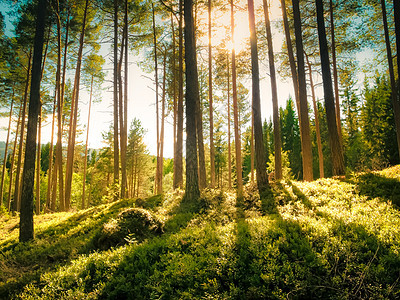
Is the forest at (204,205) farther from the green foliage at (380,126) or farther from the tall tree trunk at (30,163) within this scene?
the green foliage at (380,126)

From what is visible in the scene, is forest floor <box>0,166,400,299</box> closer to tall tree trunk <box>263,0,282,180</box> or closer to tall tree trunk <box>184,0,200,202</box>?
tall tree trunk <box>184,0,200,202</box>

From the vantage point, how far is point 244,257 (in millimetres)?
3732

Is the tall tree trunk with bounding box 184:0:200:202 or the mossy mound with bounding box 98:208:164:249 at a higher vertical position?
the tall tree trunk with bounding box 184:0:200:202

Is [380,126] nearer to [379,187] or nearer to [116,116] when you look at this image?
[379,187]

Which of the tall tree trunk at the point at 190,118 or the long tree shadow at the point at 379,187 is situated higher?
the tall tree trunk at the point at 190,118

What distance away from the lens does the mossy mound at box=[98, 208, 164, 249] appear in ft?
18.5

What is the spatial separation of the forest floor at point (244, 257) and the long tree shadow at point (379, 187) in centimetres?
2

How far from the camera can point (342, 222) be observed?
4199mm

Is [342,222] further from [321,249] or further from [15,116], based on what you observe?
[15,116]

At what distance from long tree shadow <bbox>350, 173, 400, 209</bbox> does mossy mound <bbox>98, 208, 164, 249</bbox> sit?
6.40 m

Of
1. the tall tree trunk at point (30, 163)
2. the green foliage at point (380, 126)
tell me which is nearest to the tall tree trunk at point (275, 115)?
the tall tree trunk at point (30, 163)

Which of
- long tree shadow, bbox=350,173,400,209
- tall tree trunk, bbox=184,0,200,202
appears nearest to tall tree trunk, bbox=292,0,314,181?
long tree shadow, bbox=350,173,400,209

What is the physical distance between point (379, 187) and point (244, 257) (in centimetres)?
535

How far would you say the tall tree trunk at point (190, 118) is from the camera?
8.42 m
